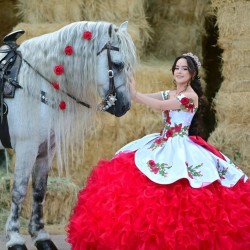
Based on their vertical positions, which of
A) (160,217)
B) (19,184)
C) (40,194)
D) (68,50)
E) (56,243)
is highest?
(68,50)

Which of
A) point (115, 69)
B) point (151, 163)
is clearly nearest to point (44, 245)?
point (151, 163)

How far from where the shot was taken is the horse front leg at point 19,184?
4.23 meters

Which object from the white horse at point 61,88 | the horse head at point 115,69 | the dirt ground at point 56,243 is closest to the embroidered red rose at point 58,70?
the white horse at point 61,88

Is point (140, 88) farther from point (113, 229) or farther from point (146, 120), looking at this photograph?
point (113, 229)

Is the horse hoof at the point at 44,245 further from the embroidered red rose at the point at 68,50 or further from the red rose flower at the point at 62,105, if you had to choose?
the embroidered red rose at the point at 68,50

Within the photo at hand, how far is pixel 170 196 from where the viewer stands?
3754 millimetres

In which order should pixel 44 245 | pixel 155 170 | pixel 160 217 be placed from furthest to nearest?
1. pixel 44 245
2. pixel 155 170
3. pixel 160 217

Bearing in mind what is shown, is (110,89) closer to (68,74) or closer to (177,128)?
(68,74)

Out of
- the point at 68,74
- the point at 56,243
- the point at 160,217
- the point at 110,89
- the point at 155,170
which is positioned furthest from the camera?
the point at 56,243

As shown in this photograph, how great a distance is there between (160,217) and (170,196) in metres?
0.16

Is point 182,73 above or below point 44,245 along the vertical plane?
above

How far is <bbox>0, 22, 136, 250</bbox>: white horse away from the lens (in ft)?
13.5

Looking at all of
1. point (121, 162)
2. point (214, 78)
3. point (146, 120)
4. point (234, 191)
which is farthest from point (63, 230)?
point (214, 78)

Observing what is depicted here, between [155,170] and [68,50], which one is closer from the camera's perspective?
[155,170]
